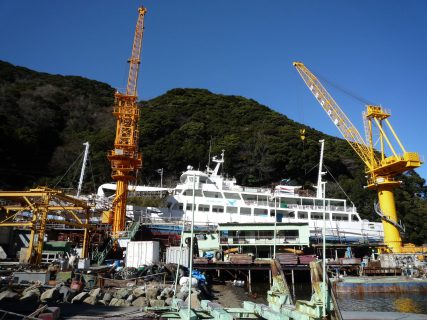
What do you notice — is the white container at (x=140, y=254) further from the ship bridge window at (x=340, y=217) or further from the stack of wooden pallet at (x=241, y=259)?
the ship bridge window at (x=340, y=217)

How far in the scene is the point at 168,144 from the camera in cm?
6406

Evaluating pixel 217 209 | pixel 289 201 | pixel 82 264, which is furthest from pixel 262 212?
pixel 82 264

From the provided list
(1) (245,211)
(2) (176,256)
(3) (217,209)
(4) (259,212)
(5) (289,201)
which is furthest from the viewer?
(5) (289,201)

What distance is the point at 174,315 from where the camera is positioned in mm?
10102

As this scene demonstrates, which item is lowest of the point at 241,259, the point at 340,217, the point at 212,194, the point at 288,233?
the point at 241,259

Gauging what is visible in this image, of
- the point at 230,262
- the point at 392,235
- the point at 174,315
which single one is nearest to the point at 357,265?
the point at 392,235

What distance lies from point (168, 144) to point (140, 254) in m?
41.0

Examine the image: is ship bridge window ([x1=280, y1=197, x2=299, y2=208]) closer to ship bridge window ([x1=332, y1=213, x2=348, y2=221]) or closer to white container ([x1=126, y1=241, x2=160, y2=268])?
ship bridge window ([x1=332, y1=213, x2=348, y2=221])

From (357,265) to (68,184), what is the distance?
4750 centimetres

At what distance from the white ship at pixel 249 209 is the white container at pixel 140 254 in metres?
10.7

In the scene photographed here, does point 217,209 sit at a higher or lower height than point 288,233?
higher

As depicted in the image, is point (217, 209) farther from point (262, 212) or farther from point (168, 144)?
point (168, 144)

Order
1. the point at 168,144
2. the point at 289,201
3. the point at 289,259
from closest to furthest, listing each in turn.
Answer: the point at 289,259, the point at 289,201, the point at 168,144

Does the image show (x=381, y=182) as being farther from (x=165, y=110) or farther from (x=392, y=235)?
(x=165, y=110)
